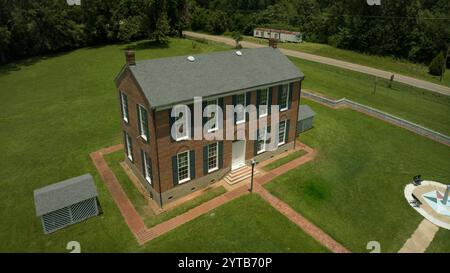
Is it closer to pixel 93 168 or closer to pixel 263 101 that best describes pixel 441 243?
pixel 263 101

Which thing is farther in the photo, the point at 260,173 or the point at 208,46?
the point at 208,46

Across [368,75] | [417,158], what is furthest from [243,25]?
[417,158]

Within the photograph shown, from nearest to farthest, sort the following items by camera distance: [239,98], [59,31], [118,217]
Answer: [118,217] → [239,98] → [59,31]

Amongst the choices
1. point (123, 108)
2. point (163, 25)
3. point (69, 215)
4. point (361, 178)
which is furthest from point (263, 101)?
point (163, 25)

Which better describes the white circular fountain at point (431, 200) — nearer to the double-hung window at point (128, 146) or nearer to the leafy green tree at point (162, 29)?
the double-hung window at point (128, 146)
